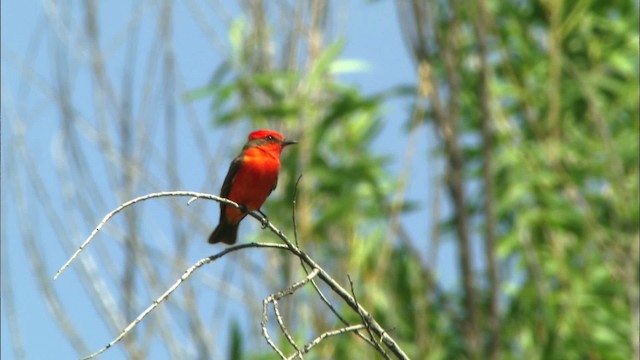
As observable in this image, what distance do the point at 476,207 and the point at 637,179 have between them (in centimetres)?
100

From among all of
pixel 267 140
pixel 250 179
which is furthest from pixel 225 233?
pixel 267 140

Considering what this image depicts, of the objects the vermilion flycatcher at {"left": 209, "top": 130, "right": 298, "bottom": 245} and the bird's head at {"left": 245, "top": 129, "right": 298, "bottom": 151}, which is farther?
the bird's head at {"left": 245, "top": 129, "right": 298, "bottom": 151}

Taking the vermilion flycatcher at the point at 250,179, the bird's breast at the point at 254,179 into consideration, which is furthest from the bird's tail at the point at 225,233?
the bird's breast at the point at 254,179

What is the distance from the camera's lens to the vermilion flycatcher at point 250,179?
6395 mm

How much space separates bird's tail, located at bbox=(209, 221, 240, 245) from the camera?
21.7ft

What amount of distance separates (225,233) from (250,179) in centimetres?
34

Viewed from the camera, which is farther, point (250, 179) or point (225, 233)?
point (225, 233)

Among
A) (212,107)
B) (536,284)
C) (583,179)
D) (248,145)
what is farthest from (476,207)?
(248,145)

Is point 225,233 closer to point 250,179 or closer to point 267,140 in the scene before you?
point 250,179

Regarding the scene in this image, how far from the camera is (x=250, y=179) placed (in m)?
6.42

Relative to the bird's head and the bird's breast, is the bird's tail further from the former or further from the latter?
the bird's head

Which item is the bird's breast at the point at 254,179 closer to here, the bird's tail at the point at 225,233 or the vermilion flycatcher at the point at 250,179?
the vermilion flycatcher at the point at 250,179

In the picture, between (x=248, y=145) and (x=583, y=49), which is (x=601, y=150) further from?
(x=248, y=145)

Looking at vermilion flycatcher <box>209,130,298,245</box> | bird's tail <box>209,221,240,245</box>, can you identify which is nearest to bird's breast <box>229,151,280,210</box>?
vermilion flycatcher <box>209,130,298,245</box>
